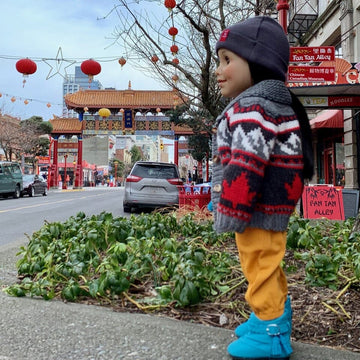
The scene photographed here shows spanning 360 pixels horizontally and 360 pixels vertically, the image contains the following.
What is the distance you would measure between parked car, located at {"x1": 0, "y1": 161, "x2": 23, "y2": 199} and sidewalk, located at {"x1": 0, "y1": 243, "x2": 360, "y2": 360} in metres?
18.7

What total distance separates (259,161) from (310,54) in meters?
5.11

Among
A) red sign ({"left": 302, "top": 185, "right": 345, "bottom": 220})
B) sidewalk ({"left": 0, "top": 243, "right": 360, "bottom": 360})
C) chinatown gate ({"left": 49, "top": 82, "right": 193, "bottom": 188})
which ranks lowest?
A: sidewalk ({"left": 0, "top": 243, "right": 360, "bottom": 360})

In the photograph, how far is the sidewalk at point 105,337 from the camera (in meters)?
1.79

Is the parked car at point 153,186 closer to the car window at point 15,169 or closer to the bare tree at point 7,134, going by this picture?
the car window at point 15,169

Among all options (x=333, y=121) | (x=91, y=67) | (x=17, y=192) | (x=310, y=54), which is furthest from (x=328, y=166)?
(x=17, y=192)

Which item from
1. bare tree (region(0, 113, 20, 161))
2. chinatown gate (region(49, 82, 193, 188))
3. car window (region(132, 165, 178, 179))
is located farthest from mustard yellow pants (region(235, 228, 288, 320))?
chinatown gate (region(49, 82, 193, 188))

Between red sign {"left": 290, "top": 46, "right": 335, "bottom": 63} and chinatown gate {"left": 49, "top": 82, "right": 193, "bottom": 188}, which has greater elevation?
chinatown gate {"left": 49, "top": 82, "right": 193, "bottom": 188}

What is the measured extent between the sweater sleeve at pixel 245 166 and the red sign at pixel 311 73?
5.02 meters

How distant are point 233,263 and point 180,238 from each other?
1605 mm

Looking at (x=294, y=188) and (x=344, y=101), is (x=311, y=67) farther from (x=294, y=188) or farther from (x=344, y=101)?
(x=294, y=188)

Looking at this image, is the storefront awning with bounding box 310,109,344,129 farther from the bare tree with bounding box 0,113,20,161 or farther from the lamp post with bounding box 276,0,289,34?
the bare tree with bounding box 0,113,20,161

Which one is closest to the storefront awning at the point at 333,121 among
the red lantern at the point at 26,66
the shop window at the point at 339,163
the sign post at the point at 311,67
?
the shop window at the point at 339,163

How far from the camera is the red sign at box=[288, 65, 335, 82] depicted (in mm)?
6516

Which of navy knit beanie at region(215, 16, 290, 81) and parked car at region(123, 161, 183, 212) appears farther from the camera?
parked car at region(123, 161, 183, 212)
